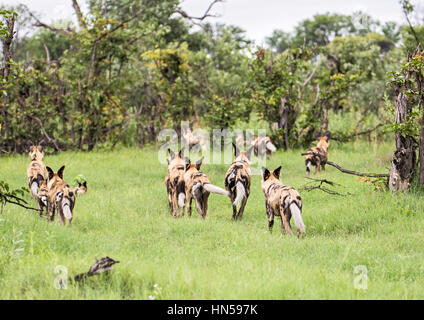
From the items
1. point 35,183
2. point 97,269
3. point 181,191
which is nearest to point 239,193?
point 181,191

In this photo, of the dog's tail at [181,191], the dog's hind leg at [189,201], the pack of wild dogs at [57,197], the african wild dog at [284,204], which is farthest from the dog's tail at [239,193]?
the pack of wild dogs at [57,197]

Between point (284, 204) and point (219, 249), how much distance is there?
1310 mm

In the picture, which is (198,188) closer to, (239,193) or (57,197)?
(239,193)

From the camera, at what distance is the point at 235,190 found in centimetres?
988

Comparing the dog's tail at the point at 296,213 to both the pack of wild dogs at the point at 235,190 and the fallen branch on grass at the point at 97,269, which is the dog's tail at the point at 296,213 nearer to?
the pack of wild dogs at the point at 235,190

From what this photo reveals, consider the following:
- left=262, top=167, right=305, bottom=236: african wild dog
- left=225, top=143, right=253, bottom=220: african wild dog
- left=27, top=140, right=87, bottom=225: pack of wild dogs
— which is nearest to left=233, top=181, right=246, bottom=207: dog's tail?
left=225, top=143, right=253, bottom=220: african wild dog

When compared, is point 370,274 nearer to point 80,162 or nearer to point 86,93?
point 80,162

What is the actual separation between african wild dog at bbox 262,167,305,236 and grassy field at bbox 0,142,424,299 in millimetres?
267

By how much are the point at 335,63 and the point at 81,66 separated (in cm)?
1040

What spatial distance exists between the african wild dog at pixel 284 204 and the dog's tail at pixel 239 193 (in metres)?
0.69

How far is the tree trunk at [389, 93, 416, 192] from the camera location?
32.7ft

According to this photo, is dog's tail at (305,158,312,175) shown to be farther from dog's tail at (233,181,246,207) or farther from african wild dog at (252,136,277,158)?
dog's tail at (233,181,246,207)

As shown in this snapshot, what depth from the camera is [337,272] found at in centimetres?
627
